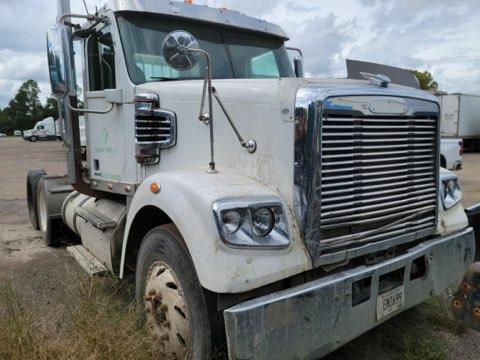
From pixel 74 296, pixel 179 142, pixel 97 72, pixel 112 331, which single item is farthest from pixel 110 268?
pixel 97 72

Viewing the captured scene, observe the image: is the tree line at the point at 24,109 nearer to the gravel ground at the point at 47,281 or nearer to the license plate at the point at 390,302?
the gravel ground at the point at 47,281

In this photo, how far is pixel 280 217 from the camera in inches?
109

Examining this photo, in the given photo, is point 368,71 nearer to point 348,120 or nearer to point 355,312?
point 348,120

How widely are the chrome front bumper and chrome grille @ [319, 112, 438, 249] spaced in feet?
0.74

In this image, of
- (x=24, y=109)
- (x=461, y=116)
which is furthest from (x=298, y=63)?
(x=24, y=109)

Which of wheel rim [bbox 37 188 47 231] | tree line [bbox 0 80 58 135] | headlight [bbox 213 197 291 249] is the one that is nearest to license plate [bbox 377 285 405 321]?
headlight [bbox 213 197 291 249]

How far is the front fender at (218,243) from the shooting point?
8.38 ft

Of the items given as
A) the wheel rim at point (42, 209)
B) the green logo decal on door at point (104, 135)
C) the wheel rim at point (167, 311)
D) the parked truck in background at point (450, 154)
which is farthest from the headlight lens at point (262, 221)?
the parked truck in background at point (450, 154)

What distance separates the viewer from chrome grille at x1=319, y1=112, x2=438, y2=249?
2.84 m

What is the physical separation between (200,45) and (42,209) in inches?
168

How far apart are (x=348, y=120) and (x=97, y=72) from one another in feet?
9.01

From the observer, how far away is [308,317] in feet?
8.60

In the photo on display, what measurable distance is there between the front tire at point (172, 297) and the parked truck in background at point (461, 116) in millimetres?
25887

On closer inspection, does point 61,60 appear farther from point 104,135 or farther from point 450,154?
point 450,154
